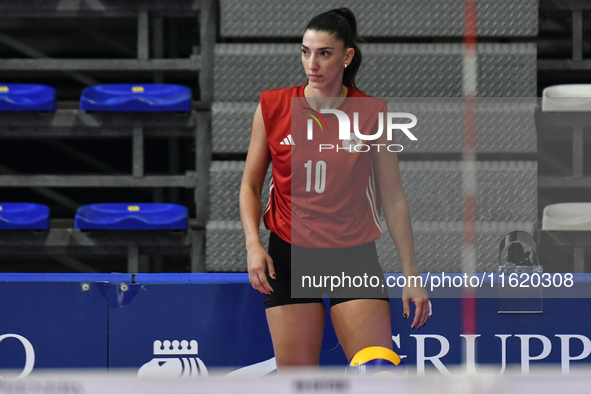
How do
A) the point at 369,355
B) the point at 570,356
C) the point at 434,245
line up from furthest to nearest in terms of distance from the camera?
1. the point at 434,245
2. the point at 570,356
3. the point at 369,355

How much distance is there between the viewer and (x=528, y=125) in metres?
3.42

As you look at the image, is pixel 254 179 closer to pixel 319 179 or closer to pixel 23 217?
pixel 319 179

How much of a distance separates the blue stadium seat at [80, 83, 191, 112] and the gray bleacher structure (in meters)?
0.21

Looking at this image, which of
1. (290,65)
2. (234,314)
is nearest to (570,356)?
(234,314)

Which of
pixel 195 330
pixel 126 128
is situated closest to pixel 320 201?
pixel 195 330

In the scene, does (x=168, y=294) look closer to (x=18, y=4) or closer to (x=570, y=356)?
(x=570, y=356)

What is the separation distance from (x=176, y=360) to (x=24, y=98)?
6.73 ft

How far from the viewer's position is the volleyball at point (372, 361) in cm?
150

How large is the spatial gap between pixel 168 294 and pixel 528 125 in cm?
232

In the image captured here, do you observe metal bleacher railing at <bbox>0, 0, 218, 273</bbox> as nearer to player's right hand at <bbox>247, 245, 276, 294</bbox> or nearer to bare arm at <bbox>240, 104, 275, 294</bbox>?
bare arm at <bbox>240, 104, 275, 294</bbox>

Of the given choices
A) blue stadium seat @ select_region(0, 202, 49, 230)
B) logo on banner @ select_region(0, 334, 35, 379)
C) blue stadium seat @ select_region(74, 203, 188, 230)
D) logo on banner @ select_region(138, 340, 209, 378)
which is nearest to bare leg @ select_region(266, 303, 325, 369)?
logo on banner @ select_region(138, 340, 209, 378)

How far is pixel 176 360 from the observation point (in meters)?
2.08

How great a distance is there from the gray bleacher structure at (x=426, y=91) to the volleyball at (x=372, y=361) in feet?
6.14

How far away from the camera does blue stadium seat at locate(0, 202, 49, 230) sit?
10.8 ft
